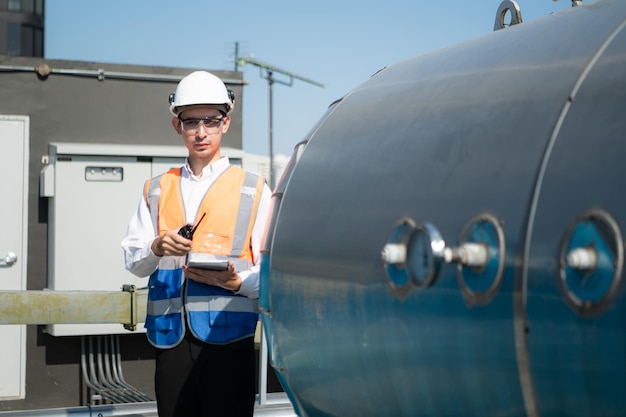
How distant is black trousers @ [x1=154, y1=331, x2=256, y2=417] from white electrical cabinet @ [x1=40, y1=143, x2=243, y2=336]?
433 cm

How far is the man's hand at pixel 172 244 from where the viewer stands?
2973 mm

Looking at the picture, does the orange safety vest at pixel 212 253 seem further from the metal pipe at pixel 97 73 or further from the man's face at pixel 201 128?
the metal pipe at pixel 97 73

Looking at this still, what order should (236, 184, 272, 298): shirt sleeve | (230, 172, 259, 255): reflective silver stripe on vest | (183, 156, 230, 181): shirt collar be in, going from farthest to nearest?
(183, 156, 230, 181): shirt collar
(230, 172, 259, 255): reflective silver stripe on vest
(236, 184, 272, 298): shirt sleeve

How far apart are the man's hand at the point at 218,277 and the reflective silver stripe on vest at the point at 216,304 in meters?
0.06

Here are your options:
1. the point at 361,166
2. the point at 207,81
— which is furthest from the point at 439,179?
the point at 207,81

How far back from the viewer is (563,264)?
4.72ft

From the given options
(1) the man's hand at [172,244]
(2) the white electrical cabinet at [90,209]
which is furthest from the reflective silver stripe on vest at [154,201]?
(2) the white electrical cabinet at [90,209]

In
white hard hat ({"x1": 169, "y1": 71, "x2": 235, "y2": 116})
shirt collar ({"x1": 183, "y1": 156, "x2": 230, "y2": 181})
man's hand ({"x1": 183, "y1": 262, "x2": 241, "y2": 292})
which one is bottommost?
man's hand ({"x1": 183, "y1": 262, "x2": 241, "y2": 292})

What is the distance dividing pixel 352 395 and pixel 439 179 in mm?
570

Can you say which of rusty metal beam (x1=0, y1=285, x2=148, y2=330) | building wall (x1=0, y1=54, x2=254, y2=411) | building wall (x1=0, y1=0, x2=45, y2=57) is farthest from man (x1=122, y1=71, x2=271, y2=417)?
building wall (x1=0, y1=0, x2=45, y2=57)

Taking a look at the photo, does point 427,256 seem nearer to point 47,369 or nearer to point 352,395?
point 352,395

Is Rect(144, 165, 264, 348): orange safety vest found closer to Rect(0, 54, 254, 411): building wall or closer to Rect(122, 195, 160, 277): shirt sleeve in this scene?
Rect(122, 195, 160, 277): shirt sleeve

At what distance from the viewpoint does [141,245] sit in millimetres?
A: 3189

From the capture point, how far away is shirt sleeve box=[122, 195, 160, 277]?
3.16 m
